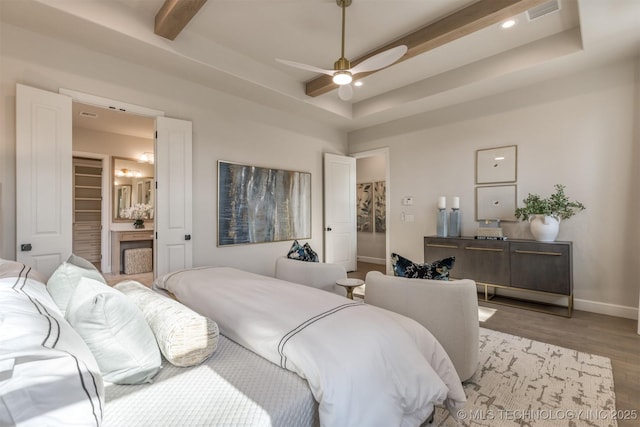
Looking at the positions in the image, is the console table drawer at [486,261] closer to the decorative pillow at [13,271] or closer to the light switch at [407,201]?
the light switch at [407,201]

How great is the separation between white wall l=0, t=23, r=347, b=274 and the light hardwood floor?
122 inches

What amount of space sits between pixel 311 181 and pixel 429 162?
200cm

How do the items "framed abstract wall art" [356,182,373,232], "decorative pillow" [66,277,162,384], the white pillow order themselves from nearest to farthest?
the white pillow → "decorative pillow" [66,277,162,384] → "framed abstract wall art" [356,182,373,232]

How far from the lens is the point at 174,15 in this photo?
2701 mm

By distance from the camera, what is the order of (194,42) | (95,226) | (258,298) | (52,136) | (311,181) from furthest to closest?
(95,226), (311,181), (194,42), (52,136), (258,298)

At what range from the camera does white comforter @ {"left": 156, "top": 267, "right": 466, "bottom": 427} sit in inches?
42.1

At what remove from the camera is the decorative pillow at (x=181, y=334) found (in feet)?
3.81

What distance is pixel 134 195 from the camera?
620cm

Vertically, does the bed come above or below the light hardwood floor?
above

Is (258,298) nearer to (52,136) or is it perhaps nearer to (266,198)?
(52,136)

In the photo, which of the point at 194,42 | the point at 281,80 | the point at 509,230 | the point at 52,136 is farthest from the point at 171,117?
the point at 509,230

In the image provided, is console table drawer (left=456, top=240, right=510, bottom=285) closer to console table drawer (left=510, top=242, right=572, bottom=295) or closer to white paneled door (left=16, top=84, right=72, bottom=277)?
console table drawer (left=510, top=242, right=572, bottom=295)

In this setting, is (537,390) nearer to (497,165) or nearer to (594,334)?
(594,334)

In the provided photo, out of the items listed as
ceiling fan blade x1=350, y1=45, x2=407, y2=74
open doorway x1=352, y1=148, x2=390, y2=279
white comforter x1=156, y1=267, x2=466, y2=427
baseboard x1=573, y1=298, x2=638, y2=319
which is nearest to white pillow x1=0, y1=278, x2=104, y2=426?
white comforter x1=156, y1=267, x2=466, y2=427
